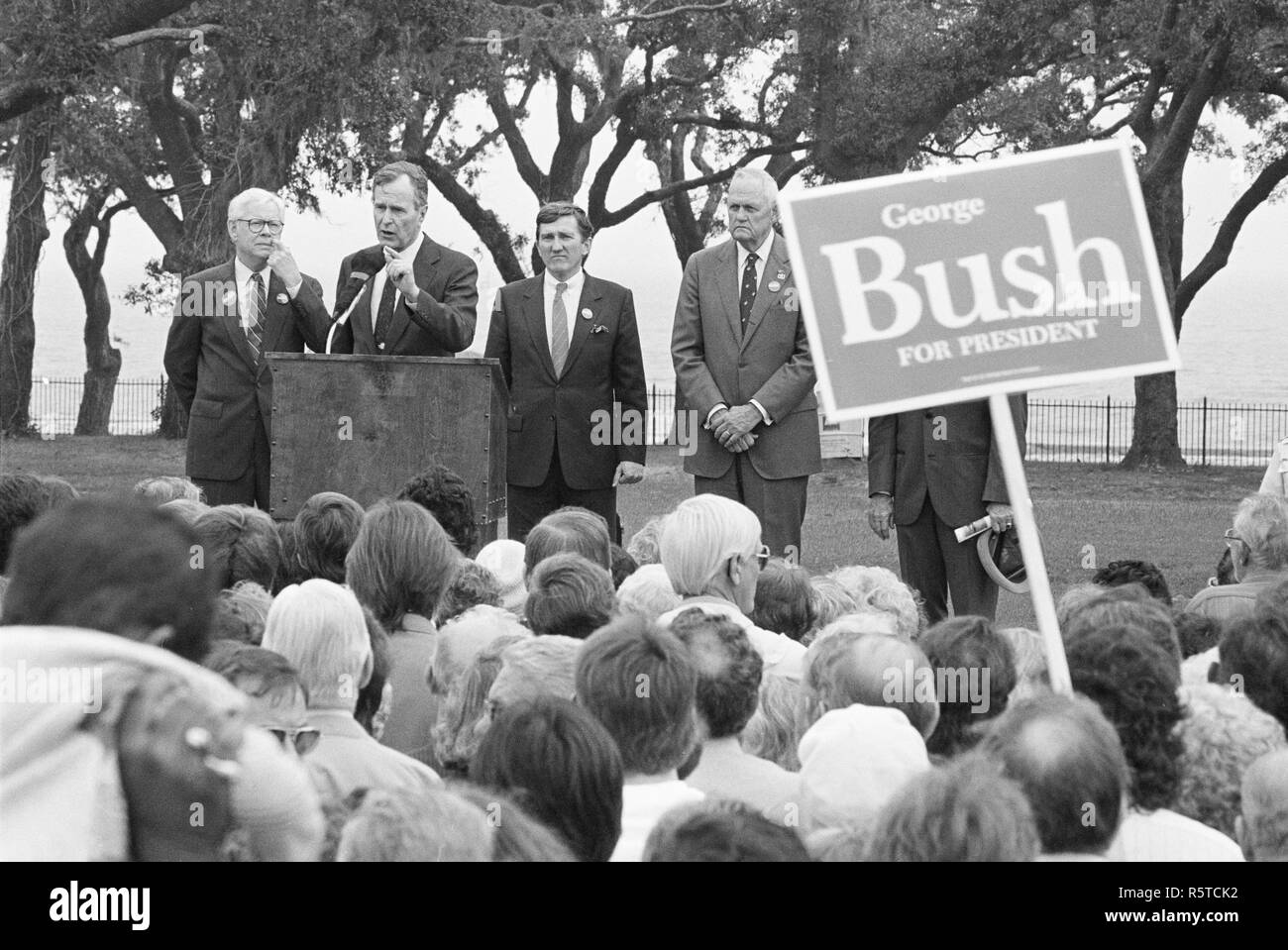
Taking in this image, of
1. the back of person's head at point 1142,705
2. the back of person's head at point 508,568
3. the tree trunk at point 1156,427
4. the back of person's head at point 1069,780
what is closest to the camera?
the back of person's head at point 1069,780

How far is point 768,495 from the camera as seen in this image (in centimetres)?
746

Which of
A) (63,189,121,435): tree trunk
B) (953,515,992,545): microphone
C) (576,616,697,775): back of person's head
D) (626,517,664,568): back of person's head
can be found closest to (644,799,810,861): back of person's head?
(576,616,697,775): back of person's head

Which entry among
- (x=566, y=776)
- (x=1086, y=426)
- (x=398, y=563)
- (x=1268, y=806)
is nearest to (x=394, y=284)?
(x=398, y=563)

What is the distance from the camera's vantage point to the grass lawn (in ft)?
40.7

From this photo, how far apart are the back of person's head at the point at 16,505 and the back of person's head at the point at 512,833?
10.0ft

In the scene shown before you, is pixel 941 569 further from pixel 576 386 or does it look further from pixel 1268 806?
pixel 1268 806

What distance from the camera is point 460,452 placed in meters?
6.89

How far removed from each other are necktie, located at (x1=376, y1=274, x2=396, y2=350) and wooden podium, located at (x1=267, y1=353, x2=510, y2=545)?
55cm

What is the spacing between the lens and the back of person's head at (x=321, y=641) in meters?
3.60

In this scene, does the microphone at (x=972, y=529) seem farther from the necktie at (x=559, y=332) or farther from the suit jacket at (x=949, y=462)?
the necktie at (x=559, y=332)

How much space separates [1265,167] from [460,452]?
22.7m

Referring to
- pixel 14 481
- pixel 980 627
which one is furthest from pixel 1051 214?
pixel 14 481

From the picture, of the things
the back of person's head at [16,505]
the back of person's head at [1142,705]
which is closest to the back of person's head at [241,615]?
the back of person's head at [16,505]

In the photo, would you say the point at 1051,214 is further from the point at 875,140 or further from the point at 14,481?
the point at 875,140
